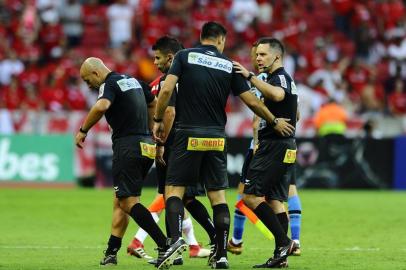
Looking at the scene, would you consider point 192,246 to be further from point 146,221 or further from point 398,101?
point 398,101

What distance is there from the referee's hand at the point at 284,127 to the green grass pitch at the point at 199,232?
1.37m

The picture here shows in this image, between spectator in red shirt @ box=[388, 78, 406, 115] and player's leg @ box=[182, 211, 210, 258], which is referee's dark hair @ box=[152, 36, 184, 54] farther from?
spectator in red shirt @ box=[388, 78, 406, 115]

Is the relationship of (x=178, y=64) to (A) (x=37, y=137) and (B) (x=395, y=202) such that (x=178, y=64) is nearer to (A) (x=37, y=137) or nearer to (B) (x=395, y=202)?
(B) (x=395, y=202)

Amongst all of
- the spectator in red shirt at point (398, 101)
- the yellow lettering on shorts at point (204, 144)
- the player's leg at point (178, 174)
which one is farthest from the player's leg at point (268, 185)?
the spectator in red shirt at point (398, 101)

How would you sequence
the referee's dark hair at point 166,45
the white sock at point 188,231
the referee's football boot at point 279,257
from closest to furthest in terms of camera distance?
the referee's football boot at point 279,257, the referee's dark hair at point 166,45, the white sock at point 188,231

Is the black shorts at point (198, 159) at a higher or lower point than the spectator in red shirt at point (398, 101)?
lower

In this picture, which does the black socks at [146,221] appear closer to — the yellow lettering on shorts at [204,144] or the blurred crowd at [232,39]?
the yellow lettering on shorts at [204,144]

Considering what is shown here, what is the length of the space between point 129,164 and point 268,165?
1431 millimetres

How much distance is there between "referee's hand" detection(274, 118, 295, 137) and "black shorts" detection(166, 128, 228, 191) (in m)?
0.59

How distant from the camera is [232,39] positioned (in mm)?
28734

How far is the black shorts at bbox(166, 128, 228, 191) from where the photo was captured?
10.2 metres

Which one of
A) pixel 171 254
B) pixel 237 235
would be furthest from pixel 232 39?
pixel 171 254

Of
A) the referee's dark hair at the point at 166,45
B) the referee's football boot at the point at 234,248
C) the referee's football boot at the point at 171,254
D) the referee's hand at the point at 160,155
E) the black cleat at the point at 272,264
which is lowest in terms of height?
the referee's football boot at the point at 234,248

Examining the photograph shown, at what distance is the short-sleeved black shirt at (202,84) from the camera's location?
33.4ft
